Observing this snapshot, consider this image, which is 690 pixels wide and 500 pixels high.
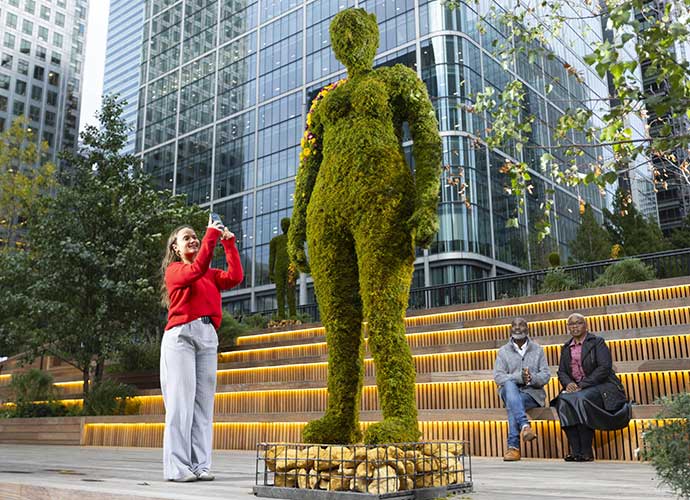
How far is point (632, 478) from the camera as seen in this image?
395 cm

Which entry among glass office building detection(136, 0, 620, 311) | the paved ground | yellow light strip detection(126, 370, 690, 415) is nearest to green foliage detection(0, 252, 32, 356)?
yellow light strip detection(126, 370, 690, 415)

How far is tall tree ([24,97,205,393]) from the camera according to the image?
12695mm

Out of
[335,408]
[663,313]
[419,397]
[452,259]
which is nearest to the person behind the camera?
[335,408]

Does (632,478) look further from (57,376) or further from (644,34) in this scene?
(57,376)

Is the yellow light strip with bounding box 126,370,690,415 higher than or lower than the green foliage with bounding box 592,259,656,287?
lower

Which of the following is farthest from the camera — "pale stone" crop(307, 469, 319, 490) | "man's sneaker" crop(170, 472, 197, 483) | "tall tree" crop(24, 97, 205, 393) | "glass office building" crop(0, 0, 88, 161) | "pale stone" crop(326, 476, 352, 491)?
"glass office building" crop(0, 0, 88, 161)

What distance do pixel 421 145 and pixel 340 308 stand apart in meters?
1.21

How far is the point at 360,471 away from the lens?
110 inches

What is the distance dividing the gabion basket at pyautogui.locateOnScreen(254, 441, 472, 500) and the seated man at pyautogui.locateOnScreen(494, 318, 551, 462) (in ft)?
11.0

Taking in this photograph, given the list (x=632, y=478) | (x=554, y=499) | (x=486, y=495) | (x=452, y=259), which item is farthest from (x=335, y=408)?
(x=452, y=259)

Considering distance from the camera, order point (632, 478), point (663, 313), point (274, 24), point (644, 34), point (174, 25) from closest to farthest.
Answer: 1. point (644, 34)
2. point (632, 478)
3. point (663, 313)
4. point (274, 24)
5. point (174, 25)

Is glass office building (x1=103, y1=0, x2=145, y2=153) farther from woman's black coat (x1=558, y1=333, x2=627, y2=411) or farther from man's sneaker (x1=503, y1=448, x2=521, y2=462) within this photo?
man's sneaker (x1=503, y1=448, x2=521, y2=462)

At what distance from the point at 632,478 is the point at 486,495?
152 cm

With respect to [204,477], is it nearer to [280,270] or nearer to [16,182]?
[280,270]
